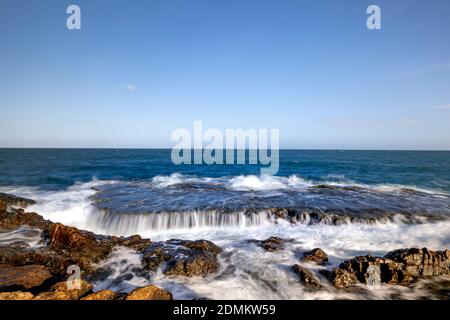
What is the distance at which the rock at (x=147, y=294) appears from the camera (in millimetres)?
3975

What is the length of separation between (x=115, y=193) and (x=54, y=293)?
1430 centimetres

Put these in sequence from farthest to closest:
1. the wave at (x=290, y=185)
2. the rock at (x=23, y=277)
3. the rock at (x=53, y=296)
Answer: the wave at (x=290, y=185) → the rock at (x=23, y=277) → the rock at (x=53, y=296)

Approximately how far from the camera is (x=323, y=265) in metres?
7.16

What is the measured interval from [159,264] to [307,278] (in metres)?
4.05

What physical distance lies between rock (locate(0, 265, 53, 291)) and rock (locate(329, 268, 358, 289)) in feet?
22.0

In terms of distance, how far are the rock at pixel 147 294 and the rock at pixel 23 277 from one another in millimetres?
2792

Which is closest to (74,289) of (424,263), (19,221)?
(424,263)

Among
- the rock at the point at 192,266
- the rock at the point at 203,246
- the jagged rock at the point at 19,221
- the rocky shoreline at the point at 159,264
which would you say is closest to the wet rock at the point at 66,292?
the rocky shoreline at the point at 159,264

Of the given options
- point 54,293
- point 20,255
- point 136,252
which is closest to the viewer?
point 54,293

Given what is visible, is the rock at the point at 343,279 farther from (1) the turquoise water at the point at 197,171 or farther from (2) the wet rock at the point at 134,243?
(1) the turquoise water at the point at 197,171

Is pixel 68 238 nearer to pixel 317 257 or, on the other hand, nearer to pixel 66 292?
pixel 66 292
